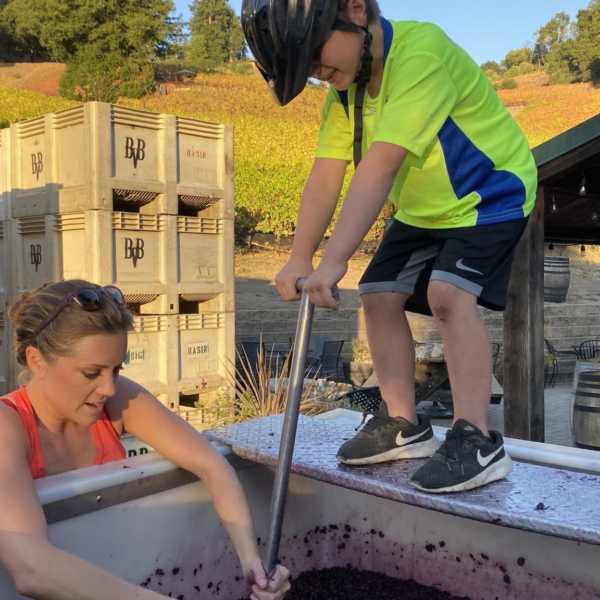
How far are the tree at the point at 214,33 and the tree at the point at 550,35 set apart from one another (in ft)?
113

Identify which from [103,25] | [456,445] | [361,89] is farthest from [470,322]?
[103,25]

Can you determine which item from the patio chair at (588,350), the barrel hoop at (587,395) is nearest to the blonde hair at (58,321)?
the barrel hoop at (587,395)

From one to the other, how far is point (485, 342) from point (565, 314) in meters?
13.4

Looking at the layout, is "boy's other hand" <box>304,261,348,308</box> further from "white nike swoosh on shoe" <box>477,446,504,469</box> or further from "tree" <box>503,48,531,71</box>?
"tree" <box>503,48,531,71</box>

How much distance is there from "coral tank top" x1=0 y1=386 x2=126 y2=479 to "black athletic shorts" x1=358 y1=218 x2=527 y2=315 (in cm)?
86

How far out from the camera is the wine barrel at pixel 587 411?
246 inches

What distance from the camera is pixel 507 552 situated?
2113 mm

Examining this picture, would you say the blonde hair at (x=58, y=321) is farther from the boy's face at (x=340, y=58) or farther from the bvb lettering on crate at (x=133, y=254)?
the bvb lettering on crate at (x=133, y=254)

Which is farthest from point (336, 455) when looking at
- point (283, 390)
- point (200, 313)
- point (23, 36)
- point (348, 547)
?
point (23, 36)

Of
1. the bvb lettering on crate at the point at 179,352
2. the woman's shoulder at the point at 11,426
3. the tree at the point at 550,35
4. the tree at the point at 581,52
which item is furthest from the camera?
the tree at the point at 550,35

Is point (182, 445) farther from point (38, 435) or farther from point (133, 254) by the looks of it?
point (133, 254)

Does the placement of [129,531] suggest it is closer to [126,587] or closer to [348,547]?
[126,587]

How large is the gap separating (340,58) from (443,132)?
35 cm

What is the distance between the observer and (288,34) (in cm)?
168
